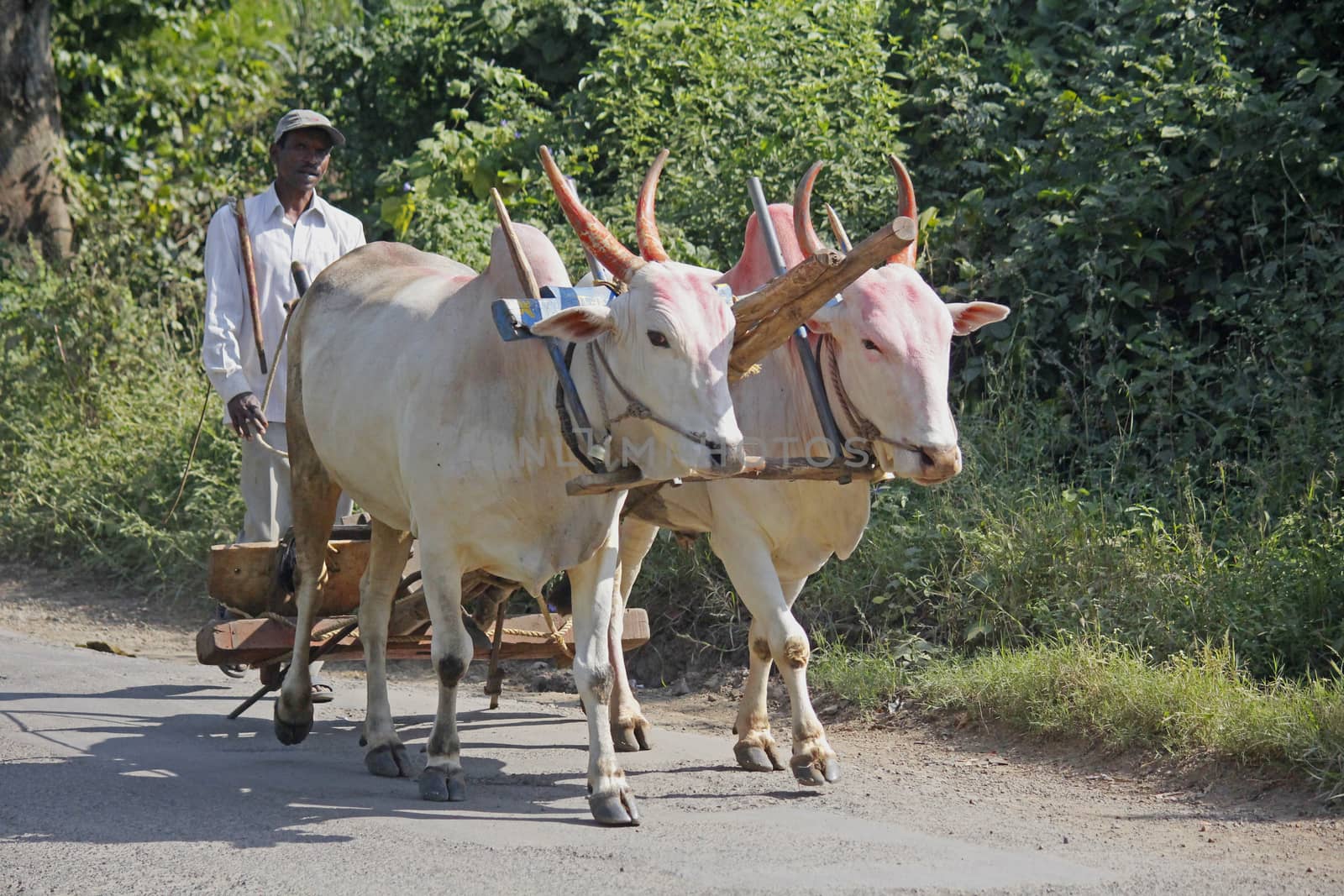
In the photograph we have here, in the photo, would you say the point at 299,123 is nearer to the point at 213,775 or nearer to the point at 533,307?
the point at 533,307

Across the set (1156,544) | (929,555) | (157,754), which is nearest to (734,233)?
(929,555)

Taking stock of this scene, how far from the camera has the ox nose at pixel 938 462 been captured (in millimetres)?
4477

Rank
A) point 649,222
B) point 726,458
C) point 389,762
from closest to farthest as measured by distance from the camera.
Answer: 1. point 726,458
2. point 649,222
3. point 389,762

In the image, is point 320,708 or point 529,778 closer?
point 529,778

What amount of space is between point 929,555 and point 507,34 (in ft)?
19.1

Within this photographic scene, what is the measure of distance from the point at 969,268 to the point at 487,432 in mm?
3951

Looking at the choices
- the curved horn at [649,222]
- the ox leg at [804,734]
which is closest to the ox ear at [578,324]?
the curved horn at [649,222]

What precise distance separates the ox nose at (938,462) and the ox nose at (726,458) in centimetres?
77

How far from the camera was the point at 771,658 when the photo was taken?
5.07 m

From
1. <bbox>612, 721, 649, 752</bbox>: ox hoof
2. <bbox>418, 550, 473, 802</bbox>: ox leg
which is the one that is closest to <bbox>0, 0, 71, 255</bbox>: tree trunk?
<bbox>612, 721, 649, 752</bbox>: ox hoof

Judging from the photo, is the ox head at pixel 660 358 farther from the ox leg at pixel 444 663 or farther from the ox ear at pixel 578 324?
the ox leg at pixel 444 663

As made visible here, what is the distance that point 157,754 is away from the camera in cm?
520

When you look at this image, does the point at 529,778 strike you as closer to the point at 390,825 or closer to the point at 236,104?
the point at 390,825

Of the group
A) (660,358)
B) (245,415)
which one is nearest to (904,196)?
(660,358)
